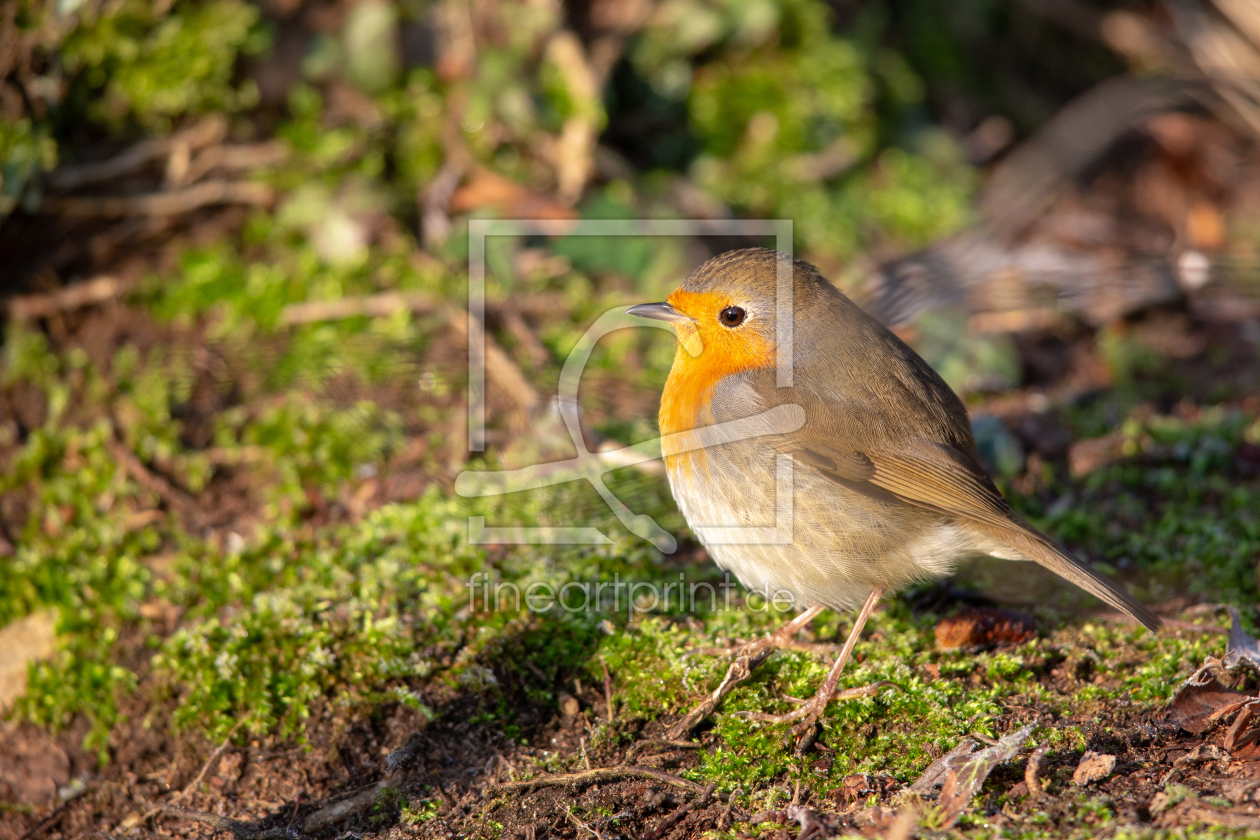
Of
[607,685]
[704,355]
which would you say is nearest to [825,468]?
[704,355]

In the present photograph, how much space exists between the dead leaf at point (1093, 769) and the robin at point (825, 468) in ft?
1.73

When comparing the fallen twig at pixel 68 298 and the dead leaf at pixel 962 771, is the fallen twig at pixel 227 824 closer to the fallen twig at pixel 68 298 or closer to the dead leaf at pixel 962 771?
the dead leaf at pixel 962 771

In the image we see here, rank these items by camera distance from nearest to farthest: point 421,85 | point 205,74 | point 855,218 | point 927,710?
point 927,710 → point 205,74 → point 421,85 → point 855,218

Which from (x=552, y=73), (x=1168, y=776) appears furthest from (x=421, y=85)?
(x=1168, y=776)

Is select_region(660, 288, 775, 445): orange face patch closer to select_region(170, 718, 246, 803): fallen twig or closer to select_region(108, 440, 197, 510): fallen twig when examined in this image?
select_region(170, 718, 246, 803): fallen twig

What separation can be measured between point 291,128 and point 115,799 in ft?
11.1

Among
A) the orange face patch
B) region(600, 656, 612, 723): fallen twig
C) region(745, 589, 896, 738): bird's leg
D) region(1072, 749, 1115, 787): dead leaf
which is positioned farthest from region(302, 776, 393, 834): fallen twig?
region(1072, 749, 1115, 787): dead leaf

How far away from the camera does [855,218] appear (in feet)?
19.1

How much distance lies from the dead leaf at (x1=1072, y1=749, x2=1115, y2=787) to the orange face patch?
1519 millimetres

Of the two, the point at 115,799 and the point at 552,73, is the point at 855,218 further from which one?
the point at 115,799

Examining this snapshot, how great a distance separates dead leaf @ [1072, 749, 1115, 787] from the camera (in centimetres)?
249

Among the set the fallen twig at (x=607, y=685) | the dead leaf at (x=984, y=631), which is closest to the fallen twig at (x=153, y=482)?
the fallen twig at (x=607, y=685)

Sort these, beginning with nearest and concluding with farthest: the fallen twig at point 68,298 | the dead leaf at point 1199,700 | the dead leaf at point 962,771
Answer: the dead leaf at point 962,771, the dead leaf at point 1199,700, the fallen twig at point 68,298

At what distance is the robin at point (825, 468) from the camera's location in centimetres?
310
